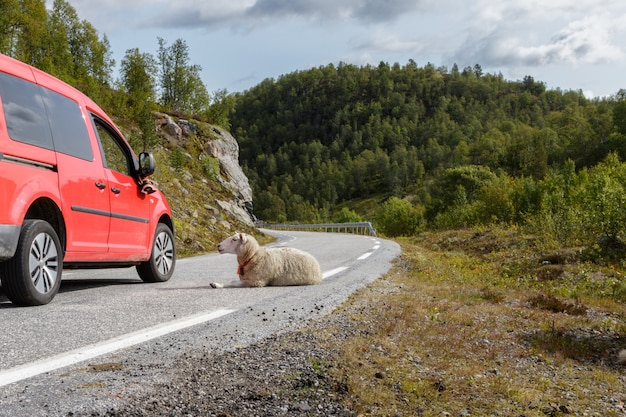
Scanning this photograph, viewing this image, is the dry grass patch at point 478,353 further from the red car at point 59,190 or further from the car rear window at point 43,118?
the car rear window at point 43,118

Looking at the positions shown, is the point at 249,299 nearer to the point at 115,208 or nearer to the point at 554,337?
the point at 115,208

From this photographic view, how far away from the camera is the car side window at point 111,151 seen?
732 cm

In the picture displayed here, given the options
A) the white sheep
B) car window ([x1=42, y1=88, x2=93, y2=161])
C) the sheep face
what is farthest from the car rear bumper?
the sheep face

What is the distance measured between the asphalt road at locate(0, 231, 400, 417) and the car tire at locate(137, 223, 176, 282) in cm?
23

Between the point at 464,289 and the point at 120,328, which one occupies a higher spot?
the point at 120,328

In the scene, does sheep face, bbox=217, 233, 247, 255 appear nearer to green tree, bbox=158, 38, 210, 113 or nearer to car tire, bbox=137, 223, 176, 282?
car tire, bbox=137, 223, 176, 282

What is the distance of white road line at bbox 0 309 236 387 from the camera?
2.98 metres

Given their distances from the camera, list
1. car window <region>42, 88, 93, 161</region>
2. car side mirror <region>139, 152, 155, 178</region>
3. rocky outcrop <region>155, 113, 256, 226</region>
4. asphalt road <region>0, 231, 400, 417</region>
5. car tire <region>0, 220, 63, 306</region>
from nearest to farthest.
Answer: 1. asphalt road <region>0, 231, 400, 417</region>
2. car tire <region>0, 220, 63, 306</region>
3. car window <region>42, 88, 93, 161</region>
4. car side mirror <region>139, 152, 155, 178</region>
5. rocky outcrop <region>155, 113, 256, 226</region>

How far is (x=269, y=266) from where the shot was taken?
809 cm

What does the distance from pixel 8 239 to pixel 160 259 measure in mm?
3505

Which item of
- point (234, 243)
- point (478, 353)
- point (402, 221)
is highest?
point (234, 243)

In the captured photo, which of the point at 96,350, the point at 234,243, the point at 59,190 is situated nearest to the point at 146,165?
the point at 234,243

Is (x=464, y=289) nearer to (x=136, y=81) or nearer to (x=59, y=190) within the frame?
(x=59, y=190)

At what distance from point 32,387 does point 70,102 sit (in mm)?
4747
